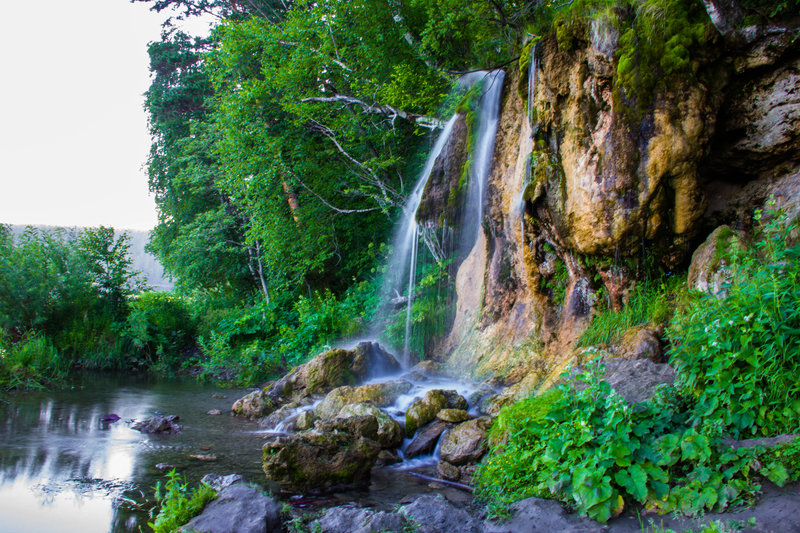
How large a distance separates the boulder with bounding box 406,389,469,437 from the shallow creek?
0.71 m

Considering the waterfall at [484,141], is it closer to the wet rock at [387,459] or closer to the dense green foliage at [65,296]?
the wet rock at [387,459]

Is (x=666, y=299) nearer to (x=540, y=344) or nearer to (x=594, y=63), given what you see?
(x=540, y=344)

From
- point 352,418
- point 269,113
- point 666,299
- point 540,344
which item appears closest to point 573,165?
point 666,299

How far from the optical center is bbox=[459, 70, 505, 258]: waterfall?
11.2m

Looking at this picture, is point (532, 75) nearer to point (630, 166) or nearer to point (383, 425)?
point (630, 166)

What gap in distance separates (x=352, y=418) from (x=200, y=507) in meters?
2.48

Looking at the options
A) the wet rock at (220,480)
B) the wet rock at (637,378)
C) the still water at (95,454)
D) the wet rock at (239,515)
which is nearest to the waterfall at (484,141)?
the wet rock at (637,378)

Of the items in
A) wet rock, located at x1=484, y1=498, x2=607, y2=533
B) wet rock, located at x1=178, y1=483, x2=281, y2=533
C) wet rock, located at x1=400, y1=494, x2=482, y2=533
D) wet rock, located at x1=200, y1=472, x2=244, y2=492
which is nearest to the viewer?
wet rock, located at x1=484, y1=498, x2=607, y2=533

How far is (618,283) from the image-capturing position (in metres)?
7.67

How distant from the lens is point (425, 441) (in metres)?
6.80

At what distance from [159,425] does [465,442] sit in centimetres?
516

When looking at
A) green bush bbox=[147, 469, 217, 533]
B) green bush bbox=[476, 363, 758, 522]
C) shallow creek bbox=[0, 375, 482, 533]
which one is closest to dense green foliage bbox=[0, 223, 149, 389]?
shallow creek bbox=[0, 375, 482, 533]

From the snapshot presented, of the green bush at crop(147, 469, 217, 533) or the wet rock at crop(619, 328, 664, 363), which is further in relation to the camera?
the wet rock at crop(619, 328, 664, 363)

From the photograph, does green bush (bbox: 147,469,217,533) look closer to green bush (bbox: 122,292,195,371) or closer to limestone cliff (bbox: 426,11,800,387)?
limestone cliff (bbox: 426,11,800,387)
